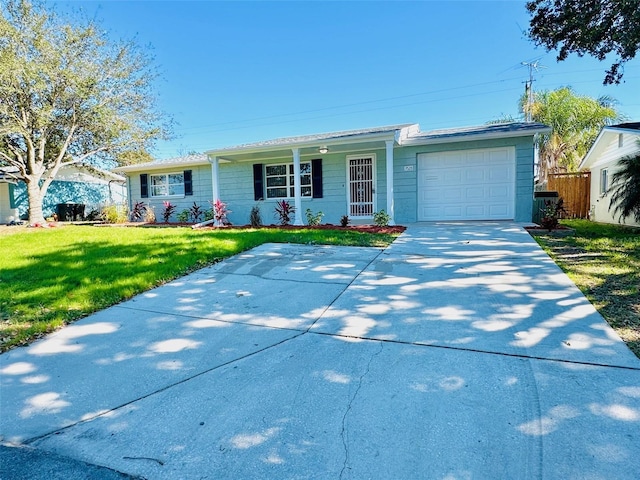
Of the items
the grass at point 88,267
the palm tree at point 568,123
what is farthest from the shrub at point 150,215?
the palm tree at point 568,123

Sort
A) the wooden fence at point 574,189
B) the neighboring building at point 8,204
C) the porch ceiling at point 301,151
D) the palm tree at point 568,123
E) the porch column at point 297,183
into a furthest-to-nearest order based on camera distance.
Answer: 1. the palm tree at point 568,123
2. the neighboring building at point 8,204
3. the wooden fence at point 574,189
4. the porch column at point 297,183
5. the porch ceiling at point 301,151

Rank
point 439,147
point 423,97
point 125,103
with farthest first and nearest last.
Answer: point 423,97 < point 125,103 < point 439,147

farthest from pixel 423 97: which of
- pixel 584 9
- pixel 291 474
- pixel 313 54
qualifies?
pixel 291 474

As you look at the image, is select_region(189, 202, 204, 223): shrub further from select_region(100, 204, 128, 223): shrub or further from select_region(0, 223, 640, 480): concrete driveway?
select_region(0, 223, 640, 480): concrete driveway

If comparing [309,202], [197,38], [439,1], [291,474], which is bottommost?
[291,474]

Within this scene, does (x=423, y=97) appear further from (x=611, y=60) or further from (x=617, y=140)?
(x=611, y=60)

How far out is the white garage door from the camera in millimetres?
10383

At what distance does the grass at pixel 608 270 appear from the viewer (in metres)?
3.27

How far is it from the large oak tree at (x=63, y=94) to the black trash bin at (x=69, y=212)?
2875 mm

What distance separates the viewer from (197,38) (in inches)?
667

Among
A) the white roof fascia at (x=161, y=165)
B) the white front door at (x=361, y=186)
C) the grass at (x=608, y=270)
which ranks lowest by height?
the grass at (x=608, y=270)

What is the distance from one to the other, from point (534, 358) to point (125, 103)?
17094 mm

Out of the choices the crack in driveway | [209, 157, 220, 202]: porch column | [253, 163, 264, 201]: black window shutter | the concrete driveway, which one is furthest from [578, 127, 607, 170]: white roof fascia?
the crack in driveway

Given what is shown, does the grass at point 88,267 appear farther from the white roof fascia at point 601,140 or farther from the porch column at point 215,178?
the white roof fascia at point 601,140
